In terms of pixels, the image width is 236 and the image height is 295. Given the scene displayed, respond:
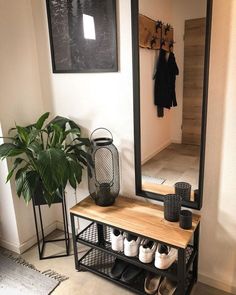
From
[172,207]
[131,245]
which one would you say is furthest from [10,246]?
[172,207]

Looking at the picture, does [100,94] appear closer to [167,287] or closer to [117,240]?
[117,240]

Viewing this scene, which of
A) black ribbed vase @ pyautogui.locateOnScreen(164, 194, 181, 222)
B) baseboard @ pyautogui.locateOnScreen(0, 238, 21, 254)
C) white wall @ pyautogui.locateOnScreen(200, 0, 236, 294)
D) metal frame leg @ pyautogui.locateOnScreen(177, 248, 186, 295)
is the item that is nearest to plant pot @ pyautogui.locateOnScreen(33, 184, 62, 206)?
baseboard @ pyautogui.locateOnScreen(0, 238, 21, 254)

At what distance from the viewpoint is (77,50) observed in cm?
181

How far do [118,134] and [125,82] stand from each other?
1.16ft

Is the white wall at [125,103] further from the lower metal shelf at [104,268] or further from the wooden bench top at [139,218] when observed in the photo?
the lower metal shelf at [104,268]

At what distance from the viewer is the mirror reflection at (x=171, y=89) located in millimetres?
1444

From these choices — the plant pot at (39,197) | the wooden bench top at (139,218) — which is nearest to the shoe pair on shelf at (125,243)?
the wooden bench top at (139,218)

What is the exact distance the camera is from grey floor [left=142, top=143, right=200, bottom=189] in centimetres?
158

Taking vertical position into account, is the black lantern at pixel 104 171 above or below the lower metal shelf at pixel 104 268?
above

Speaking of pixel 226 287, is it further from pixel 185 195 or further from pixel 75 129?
pixel 75 129

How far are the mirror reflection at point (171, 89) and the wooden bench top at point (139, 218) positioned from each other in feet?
0.53

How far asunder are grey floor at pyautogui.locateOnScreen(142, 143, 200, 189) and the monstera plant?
47 cm

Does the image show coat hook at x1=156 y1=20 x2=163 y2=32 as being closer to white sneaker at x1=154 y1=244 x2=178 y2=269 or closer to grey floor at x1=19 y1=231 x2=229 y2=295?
Answer: white sneaker at x1=154 y1=244 x2=178 y2=269

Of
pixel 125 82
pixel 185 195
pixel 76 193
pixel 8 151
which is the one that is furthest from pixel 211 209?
pixel 8 151
